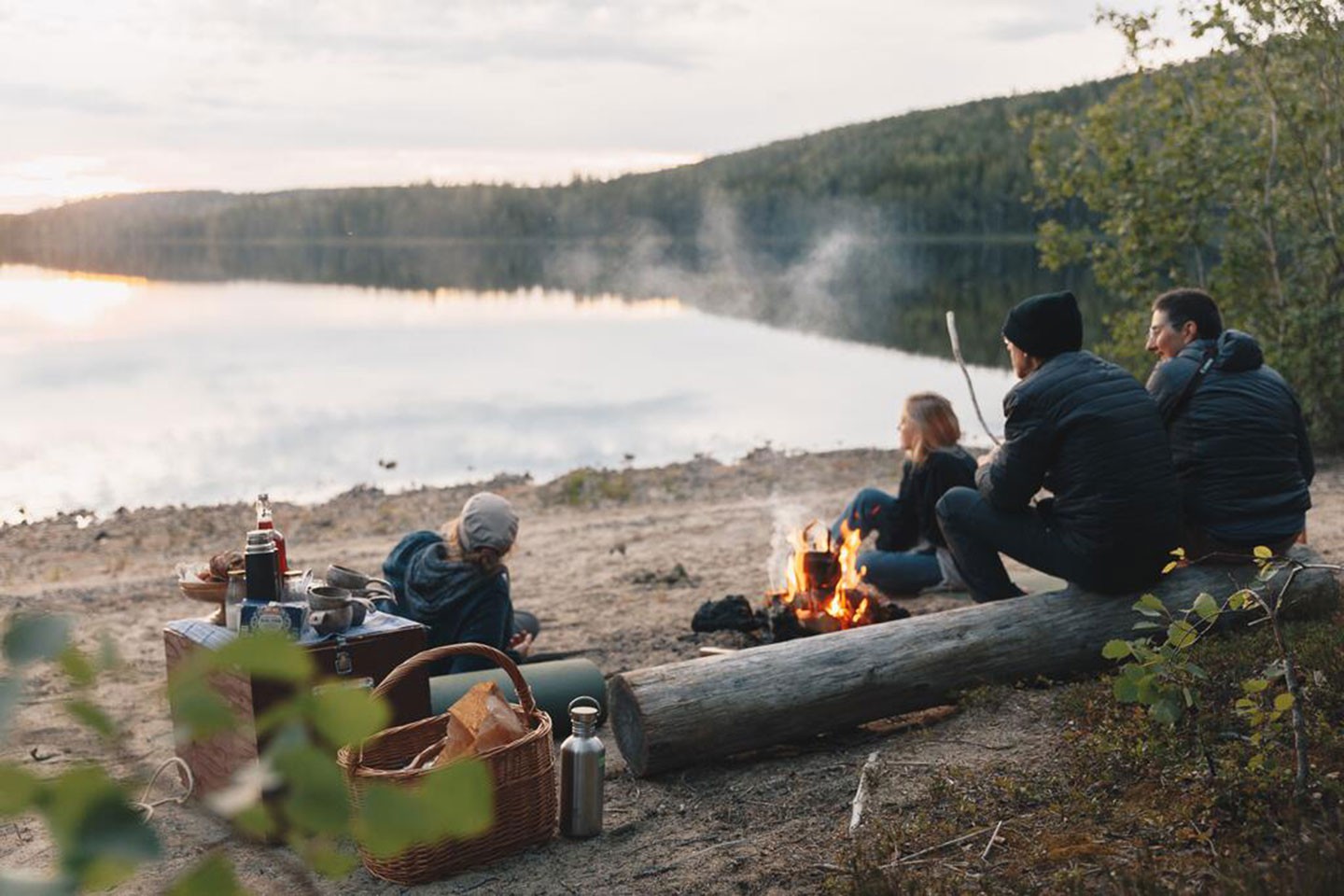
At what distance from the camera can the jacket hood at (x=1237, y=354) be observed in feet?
20.6

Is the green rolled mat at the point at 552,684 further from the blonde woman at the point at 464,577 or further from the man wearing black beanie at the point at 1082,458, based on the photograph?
the man wearing black beanie at the point at 1082,458

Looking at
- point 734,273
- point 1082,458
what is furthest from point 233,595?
point 734,273

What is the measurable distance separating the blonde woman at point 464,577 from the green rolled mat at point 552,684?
23 cm

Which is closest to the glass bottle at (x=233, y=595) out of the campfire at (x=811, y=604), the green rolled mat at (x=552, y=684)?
the green rolled mat at (x=552, y=684)

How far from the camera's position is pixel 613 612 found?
8453 mm

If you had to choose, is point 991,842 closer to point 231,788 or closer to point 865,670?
point 865,670

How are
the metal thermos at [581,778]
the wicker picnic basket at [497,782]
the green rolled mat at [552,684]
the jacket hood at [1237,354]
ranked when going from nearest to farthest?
the wicker picnic basket at [497,782], the metal thermos at [581,778], the green rolled mat at [552,684], the jacket hood at [1237,354]

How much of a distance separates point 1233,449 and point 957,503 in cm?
139

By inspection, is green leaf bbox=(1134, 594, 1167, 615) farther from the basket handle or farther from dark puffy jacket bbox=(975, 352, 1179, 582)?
the basket handle

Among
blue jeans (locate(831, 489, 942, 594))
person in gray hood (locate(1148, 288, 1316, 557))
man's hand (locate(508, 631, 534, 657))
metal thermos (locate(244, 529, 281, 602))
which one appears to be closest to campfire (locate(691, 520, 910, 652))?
blue jeans (locate(831, 489, 942, 594))

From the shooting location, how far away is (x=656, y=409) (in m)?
25.1

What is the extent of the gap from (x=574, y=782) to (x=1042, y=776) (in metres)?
1.74

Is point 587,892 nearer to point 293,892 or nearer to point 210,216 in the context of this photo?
point 293,892

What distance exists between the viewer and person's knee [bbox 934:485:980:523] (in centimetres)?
651
